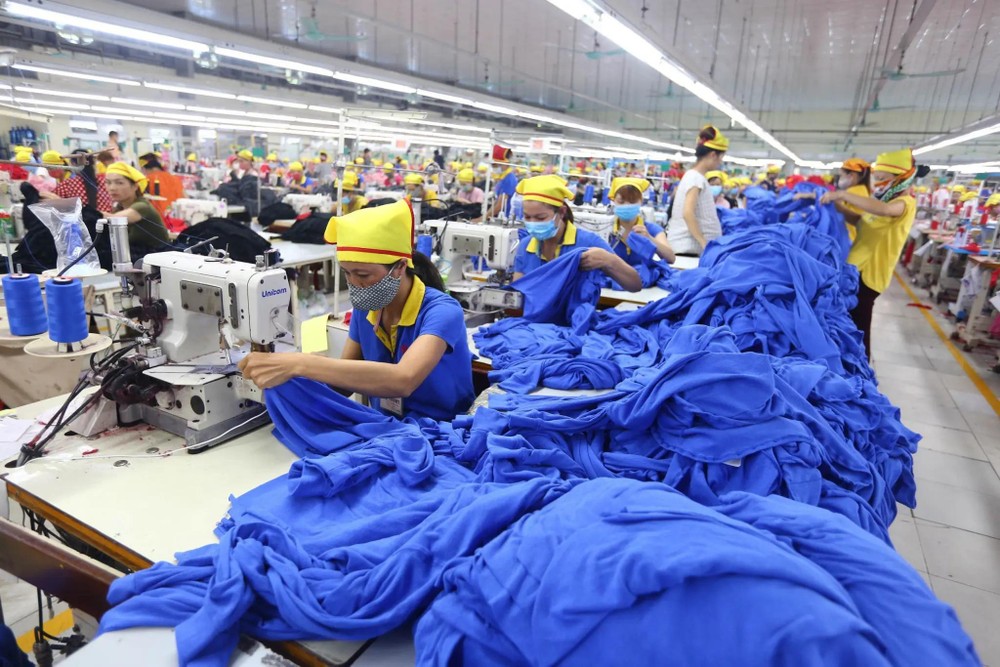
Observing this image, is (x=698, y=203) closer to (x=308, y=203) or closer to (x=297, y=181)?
(x=308, y=203)

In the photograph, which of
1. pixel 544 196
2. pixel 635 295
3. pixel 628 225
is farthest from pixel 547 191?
pixel 628 225

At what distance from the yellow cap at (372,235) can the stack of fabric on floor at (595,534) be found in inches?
18.3

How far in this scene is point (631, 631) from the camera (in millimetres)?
867

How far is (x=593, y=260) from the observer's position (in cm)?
360

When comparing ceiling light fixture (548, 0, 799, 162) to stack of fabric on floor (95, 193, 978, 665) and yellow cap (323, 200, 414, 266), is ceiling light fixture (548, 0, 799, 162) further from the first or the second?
stack of fabric on floor (95, 193, 978, 665)

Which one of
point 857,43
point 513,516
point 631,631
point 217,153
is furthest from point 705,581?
point 217,153

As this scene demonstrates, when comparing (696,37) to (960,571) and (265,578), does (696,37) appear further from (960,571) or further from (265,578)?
(265,578)

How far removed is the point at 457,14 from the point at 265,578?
994 centimetres

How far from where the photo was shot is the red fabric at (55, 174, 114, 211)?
5.16m

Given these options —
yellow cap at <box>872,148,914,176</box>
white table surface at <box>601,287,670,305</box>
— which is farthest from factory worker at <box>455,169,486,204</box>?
yellow cap at <box>872,148,914,176</box>

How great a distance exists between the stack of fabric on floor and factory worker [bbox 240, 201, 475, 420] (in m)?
0.10

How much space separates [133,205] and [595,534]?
15.1ft

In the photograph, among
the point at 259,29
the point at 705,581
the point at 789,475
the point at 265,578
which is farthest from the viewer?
the point at 259,29

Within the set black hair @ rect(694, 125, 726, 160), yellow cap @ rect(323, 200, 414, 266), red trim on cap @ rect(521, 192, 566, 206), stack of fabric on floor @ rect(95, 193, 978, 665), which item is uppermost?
black hair @ rect(694, 125, 726, 160)
